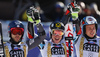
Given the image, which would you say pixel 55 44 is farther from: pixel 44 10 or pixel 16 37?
pixel 44 10

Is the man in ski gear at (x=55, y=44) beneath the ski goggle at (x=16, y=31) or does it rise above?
beneath

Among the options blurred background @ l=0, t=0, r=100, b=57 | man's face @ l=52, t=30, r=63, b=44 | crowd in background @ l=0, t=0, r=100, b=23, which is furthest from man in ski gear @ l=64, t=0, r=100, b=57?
crowd in background @ l=0, t=0, r=100, b=23

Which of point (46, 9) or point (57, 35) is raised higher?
point (46, 9)

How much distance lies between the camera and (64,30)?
229 inches

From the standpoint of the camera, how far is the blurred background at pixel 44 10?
8305mm

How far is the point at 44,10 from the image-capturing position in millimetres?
13422

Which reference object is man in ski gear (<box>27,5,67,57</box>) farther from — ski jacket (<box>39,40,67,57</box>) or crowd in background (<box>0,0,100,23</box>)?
crowd in background (<box>0,0,100,23</box>)

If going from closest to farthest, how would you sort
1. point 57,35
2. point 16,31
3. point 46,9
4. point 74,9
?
point 16,31
point 57,35
point 74,9
point 46,9

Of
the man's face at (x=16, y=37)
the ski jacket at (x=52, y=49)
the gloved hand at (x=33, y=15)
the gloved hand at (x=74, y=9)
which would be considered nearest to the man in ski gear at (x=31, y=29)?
the gloved hand at (x=33, y=15)

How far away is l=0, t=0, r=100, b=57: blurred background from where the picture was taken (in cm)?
830

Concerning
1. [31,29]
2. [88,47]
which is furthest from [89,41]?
[31,29]

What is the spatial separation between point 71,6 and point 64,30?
596 mm

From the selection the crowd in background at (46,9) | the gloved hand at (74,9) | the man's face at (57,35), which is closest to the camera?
the man's face at (57,35)

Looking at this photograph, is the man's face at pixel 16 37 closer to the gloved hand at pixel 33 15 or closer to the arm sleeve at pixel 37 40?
the arm sleeve at pixel 37 40
